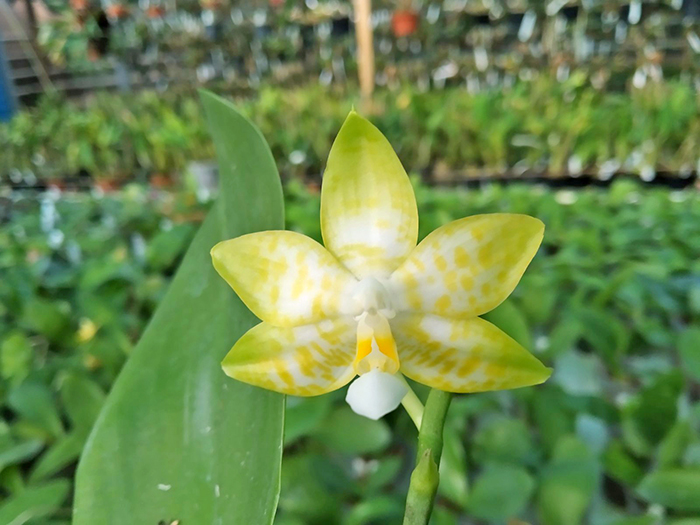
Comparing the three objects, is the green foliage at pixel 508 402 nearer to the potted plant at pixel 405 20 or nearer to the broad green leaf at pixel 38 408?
the broad green leaf at pixel 38 408

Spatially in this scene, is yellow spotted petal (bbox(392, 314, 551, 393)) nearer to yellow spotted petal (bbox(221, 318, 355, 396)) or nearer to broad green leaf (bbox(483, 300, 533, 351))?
yellow spotted petal (bbox(221, 318, 355, 396))

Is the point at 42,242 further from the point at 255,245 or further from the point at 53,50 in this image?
the point at 53,50

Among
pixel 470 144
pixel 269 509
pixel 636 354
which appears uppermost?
pixel 269 509

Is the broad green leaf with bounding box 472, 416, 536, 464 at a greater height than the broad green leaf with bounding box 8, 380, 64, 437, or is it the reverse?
the broad green leaf with bounding box 8, 380, 64, 437

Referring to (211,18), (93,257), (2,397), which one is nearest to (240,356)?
(2,397)

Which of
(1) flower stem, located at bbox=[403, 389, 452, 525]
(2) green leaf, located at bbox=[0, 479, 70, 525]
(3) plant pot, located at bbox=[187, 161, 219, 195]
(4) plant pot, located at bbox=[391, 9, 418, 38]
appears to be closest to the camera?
(1) flower stem, located at bbox=[403, 389, 452, 525]

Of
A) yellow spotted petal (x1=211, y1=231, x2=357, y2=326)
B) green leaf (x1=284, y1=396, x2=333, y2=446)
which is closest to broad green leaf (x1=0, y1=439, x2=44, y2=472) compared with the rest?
green leaf (x1=284, y1=396, x2=333, y2=446)
